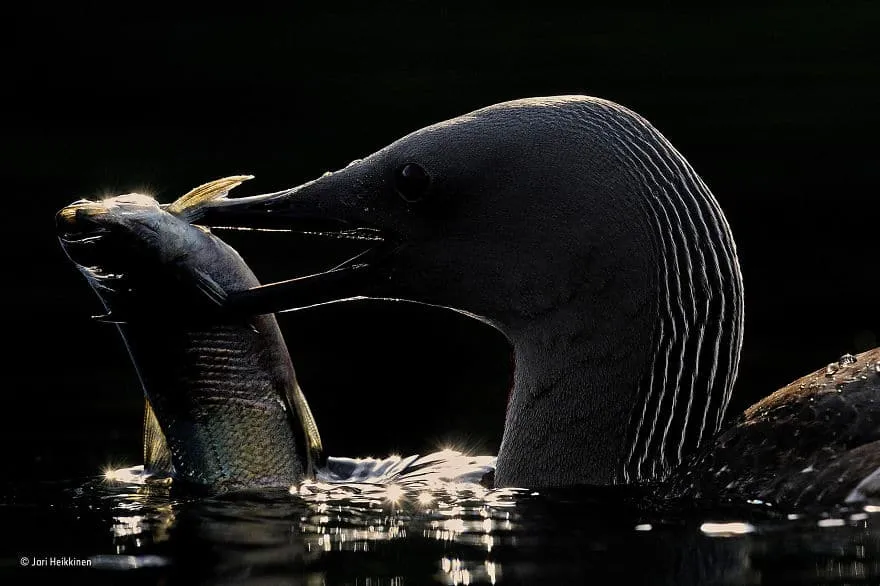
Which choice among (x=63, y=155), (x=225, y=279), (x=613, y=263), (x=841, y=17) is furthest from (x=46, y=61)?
(x=613, y=263)

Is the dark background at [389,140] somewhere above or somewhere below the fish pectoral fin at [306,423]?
above

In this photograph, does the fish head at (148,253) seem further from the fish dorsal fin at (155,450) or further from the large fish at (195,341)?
the fish dorsal fin at (155,450)

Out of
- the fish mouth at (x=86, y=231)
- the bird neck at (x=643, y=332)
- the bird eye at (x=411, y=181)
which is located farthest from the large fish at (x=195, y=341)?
the bird neck at (x=643, y=332)

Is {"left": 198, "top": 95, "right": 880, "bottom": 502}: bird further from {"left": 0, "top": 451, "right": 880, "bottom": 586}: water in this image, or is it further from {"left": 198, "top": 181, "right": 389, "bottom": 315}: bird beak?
{"left": 0, "top": 451, "right": 880, "bottom": 586}: water

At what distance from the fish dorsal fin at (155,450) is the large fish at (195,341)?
192 mm

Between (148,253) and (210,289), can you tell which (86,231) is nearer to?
(148,253)

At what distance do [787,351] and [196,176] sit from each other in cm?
483

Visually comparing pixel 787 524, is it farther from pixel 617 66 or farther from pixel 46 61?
pixel 46 61

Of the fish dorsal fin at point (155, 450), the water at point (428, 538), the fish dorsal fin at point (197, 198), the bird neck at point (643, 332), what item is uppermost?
the fish dorsal fin at point (197, 198)

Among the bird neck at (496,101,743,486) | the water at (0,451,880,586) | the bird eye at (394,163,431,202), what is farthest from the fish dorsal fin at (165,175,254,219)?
the bird neck at (496,101,743,486)

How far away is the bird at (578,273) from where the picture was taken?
6.35 meters

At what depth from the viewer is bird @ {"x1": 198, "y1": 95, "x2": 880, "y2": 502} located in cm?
635

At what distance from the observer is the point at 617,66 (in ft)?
47.7

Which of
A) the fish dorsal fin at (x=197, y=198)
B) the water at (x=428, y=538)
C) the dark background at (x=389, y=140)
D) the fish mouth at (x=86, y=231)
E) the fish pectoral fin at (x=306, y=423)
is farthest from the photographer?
the dark background at (x=389, y=140)
